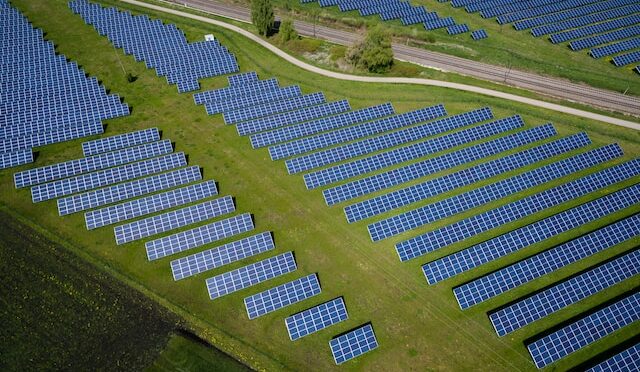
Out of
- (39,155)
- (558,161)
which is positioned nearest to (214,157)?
(39,155)

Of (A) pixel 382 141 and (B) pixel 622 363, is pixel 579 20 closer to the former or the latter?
(A) pixel 382 141

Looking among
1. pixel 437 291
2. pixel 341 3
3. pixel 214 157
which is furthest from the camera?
pixel 341 3

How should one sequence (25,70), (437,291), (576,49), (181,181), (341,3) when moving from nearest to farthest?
(437,291) < (181,181) < (25,70) < (576,49) < (341,3)

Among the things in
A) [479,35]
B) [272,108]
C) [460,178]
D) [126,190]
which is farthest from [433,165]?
[479,35]

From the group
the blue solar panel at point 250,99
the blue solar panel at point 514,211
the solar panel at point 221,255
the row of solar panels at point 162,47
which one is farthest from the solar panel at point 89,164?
the blue solar panel at point 514,211

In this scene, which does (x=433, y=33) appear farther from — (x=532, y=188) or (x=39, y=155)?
(x=39, y=155)

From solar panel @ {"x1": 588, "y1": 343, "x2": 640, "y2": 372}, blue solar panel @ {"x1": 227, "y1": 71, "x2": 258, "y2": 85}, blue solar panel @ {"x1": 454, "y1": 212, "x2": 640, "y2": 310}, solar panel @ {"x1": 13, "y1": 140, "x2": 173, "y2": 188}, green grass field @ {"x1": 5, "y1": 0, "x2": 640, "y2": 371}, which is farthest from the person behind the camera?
blue solar panel @ {"x1": 227, "y1": 71, "x2": 258, "y2": 85}

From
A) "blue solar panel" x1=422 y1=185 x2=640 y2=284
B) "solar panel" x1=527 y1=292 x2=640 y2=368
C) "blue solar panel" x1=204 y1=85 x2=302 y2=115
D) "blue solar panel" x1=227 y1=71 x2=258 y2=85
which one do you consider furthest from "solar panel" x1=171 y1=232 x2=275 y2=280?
"blue solar panel" x1=227 y1=71 x2=258 y2=85

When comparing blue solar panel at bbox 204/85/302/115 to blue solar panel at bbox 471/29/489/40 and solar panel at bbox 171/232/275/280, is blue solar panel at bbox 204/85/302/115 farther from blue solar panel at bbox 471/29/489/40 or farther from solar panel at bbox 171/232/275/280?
blue solar panel at bbox 471/29/489/40
